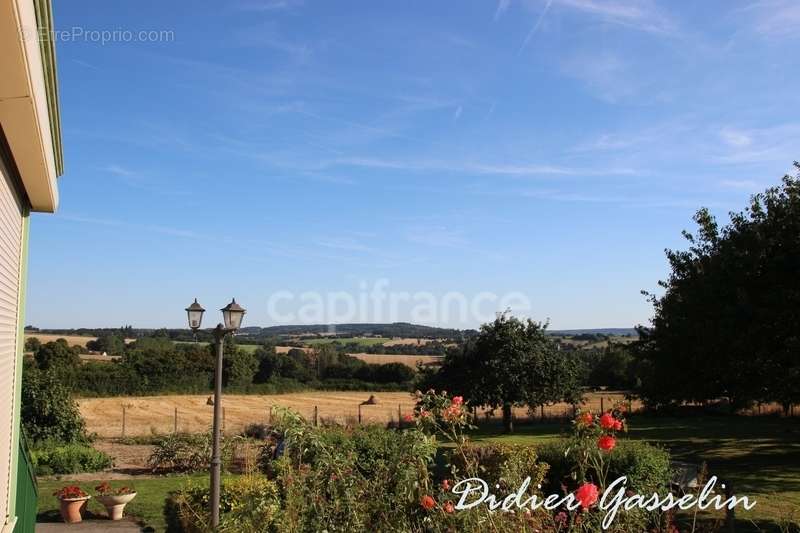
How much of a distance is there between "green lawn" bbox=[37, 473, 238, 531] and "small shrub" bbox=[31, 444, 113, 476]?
0.87m

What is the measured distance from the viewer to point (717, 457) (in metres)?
16.8

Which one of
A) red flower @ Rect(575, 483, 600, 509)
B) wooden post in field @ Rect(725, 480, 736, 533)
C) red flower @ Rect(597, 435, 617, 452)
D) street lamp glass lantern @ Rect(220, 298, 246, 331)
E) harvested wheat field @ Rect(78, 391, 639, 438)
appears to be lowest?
harvested wheat field @ Rect(78, 391, 639, 438)

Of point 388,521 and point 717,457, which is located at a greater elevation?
point 388,521

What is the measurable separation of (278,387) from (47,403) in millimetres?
28859

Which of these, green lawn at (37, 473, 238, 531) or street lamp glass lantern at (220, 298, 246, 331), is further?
green lawn at (37, 473, 238, 531)

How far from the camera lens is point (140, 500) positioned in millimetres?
12391

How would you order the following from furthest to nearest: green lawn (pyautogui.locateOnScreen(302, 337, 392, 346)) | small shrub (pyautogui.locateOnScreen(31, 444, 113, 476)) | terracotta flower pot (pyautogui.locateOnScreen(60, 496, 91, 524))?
green lawn (pyautogui.locateOnScreen(302, 337, 392, 346)) < small shrub (pyautogui.locateOnScreen(31, 444, 113, 476)) < terracotta flower pot (pyautogui.locateOnScreen(60, 496, 91, 524))

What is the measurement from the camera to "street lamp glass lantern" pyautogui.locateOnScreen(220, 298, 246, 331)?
897 cm

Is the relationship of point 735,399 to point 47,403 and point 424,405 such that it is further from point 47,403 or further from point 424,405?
point 47,403

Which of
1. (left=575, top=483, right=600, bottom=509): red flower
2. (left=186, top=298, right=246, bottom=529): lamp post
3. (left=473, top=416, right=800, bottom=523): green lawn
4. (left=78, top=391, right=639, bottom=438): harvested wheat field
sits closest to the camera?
(left=575, top=483, right=600, bottom=509): red flower

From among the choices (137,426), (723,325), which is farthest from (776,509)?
(137,426)

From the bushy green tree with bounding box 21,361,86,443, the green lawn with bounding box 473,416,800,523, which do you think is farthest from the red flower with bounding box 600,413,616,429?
the bushy green tree with bounding box 21,361,86,443

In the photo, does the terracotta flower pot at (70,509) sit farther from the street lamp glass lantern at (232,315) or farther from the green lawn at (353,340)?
the green lawn at (353,340)

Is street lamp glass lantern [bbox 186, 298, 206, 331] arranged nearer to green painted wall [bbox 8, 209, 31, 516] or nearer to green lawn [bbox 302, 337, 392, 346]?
green painted wall [bbox 8, 209, 31, 516]
